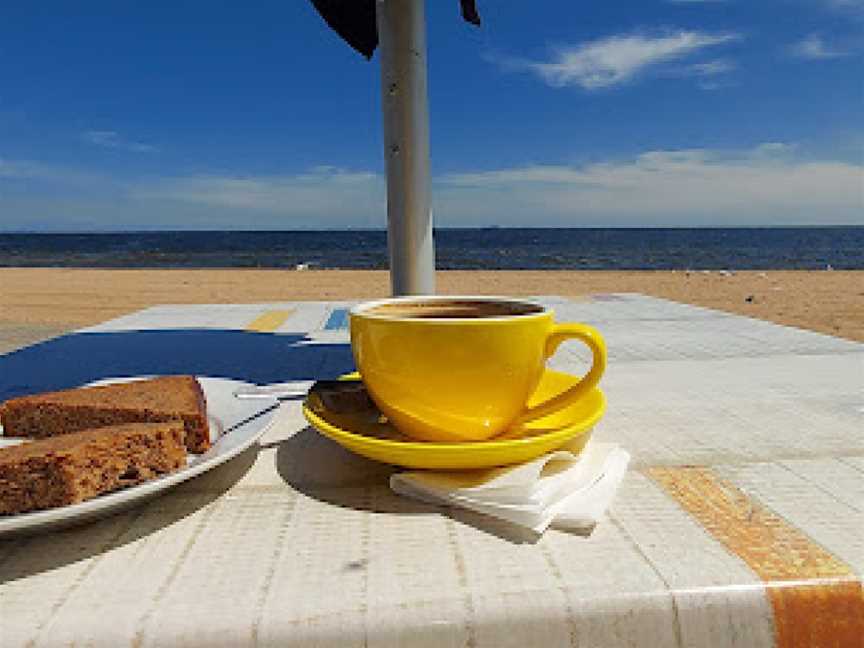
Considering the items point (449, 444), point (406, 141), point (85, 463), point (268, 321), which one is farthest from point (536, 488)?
point (268, 321)

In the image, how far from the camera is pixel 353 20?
6.75 feet

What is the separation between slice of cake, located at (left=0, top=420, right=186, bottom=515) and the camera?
0.42 m

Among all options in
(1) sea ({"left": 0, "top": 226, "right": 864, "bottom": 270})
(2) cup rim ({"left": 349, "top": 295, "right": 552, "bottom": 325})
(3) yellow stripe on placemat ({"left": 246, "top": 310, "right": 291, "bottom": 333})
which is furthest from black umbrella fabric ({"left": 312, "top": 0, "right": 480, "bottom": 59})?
(1) sea ({"left": 0, "top": 226, "right": 864, "bottom": 270})

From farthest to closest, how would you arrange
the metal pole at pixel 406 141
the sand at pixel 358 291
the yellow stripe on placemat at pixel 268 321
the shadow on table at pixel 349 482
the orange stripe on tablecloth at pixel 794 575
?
1. the sand at pixel 358 291
2. the yellow stripe on placemat at pixel 268 321
3. the metal pole at pixel 406 141
4. the shadow on table at pixel 349 482
5. the orange stripe on tablecloth at pixel 794 575

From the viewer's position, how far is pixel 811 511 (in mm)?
498

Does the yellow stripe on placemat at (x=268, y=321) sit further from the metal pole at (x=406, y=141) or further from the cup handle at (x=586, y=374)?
the cup handle at (x=586, y=374)

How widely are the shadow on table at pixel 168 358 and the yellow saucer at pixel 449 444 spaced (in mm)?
680

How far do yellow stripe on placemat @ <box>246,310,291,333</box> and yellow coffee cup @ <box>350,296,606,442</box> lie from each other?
1.45 m

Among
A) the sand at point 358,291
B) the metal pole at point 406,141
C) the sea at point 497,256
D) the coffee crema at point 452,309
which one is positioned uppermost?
the metal pole at point 406,141

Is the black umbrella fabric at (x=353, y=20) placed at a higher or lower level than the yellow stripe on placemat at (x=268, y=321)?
higher

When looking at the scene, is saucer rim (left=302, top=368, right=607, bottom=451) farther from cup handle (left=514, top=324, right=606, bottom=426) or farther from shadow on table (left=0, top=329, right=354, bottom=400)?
shadow on table (left=0, top=329, right=354, bottom=400)

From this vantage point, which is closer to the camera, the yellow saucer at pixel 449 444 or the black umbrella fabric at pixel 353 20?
the yellow saucer at pixel 449 444

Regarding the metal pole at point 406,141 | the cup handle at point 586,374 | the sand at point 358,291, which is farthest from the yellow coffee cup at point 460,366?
the sand at point 358,291

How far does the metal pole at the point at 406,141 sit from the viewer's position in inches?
58.9
